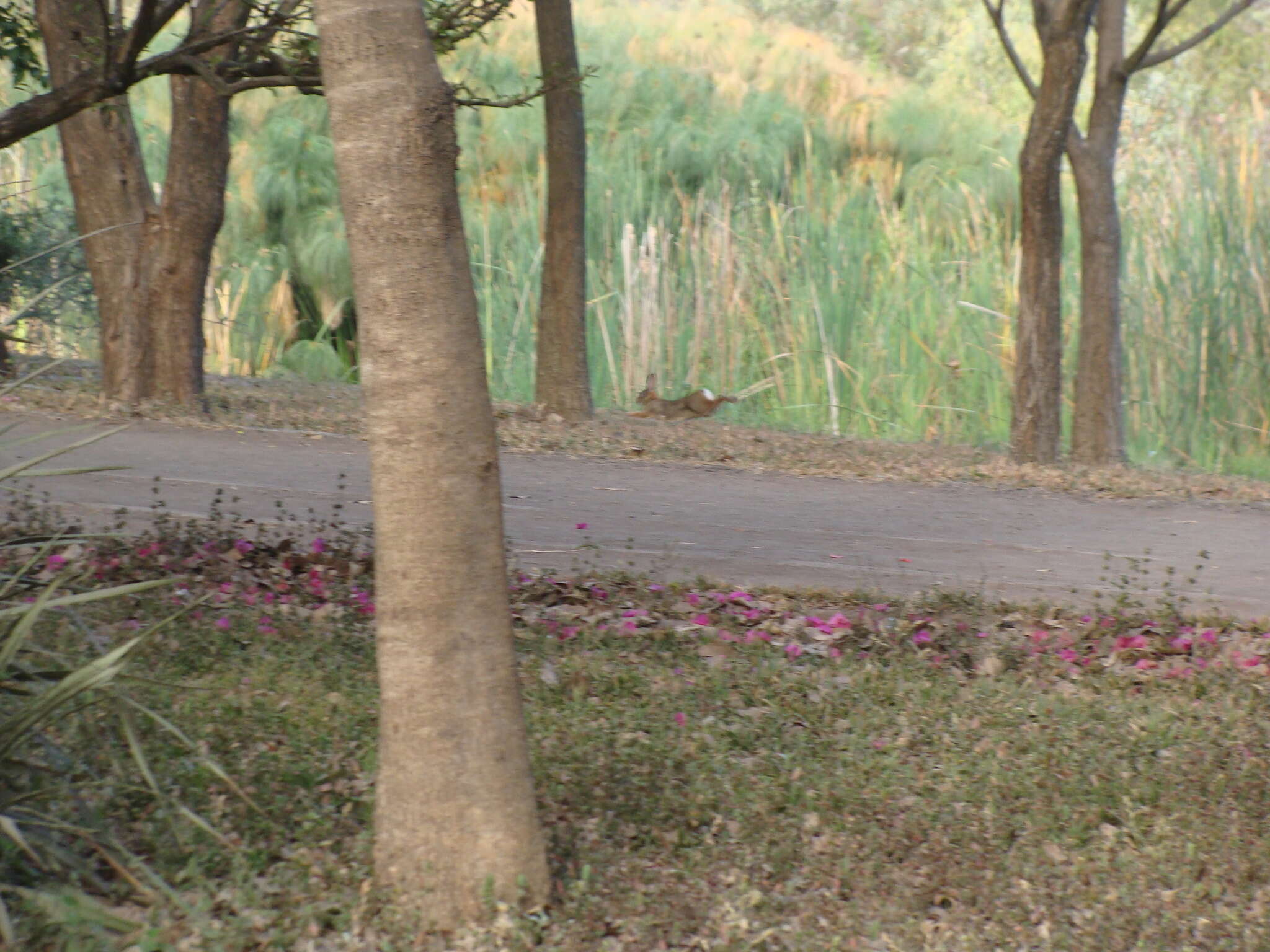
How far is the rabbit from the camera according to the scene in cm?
1077

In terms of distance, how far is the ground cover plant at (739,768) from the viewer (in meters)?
2.88

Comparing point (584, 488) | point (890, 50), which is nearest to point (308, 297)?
point (584, 488)

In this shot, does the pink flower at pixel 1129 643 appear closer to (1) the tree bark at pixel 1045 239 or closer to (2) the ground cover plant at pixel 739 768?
(2) the ground cover plant at pixel 739 768

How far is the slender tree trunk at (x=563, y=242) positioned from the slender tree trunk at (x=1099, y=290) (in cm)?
319

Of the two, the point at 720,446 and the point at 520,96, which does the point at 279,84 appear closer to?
the point at 520,96

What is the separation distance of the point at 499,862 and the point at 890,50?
3222cm

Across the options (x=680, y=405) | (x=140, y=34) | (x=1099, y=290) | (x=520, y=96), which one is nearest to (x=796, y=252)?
(x=680, y=405)

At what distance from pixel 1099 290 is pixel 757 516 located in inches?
129

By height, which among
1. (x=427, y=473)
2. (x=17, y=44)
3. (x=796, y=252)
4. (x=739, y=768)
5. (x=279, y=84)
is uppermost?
(x=17, y=44)

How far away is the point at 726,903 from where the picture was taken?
2904 mm

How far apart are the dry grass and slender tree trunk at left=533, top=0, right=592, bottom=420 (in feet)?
0.96

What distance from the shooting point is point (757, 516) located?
7.05 m

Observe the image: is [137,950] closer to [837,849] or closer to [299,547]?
[837,849]

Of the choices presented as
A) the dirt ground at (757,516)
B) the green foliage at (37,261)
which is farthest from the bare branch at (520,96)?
the green foliage at (37,261)
